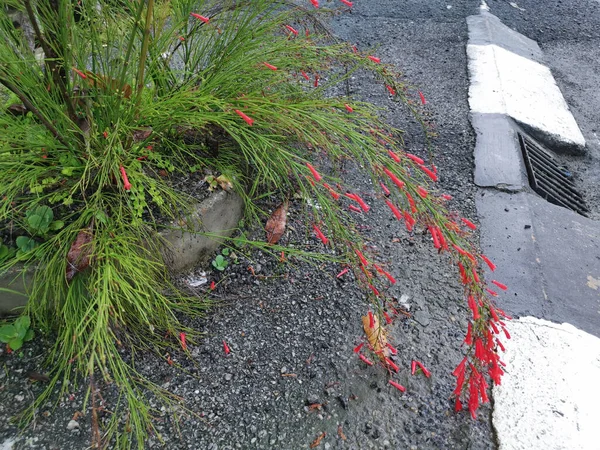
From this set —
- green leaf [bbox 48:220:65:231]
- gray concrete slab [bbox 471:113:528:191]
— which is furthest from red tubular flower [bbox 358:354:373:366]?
gray concrete slab [bbox 471:113:528:191]

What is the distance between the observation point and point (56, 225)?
1509 millimetres

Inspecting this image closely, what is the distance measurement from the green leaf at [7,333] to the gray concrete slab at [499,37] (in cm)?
350

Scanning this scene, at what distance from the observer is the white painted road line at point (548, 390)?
142 centimetres

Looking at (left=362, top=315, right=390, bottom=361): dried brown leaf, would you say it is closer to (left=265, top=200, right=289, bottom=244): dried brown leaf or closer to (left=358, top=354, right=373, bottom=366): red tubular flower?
(left=358, top=354, right=373, bottom=366): red tubular flower

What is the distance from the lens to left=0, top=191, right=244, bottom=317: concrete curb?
154 cm

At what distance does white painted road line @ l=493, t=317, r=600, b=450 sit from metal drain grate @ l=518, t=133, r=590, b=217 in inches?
39.4

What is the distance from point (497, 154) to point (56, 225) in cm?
210

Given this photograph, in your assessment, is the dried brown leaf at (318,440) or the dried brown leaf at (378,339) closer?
the dried brown leaf at (318,440)

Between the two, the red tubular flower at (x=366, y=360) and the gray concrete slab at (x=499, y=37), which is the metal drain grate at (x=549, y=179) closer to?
the gray concrete slab at (x=499, y=37)

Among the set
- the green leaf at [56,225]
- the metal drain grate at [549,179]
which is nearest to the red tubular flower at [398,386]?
the green leaf at [56,225]

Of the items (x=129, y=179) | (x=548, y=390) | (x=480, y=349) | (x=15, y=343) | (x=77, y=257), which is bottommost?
(x=548, y=390)

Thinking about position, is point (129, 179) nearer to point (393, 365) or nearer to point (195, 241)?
point (195, 241)

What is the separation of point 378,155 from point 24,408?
1222 millimetres

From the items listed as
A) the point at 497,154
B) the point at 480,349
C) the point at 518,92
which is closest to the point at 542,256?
the point at 497,154
